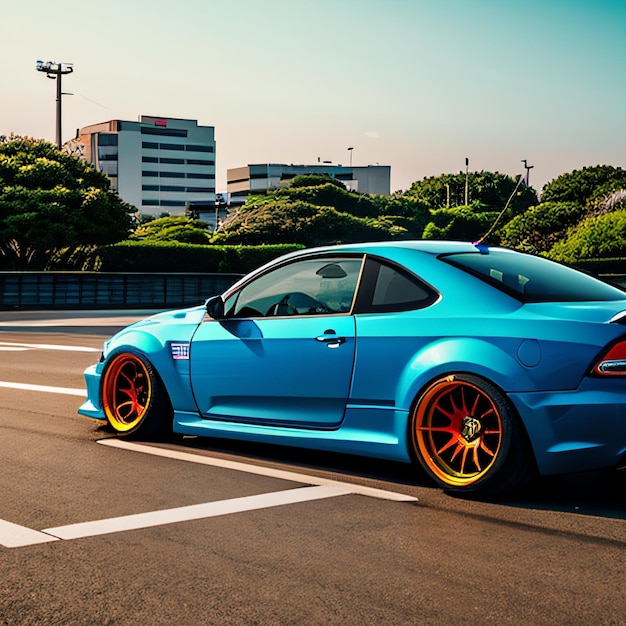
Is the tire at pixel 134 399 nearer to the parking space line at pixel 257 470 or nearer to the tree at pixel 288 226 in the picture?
the parking space line at pixel 257 470

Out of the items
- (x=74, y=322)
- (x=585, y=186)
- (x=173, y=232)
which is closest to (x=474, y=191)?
(x=585, y=186)

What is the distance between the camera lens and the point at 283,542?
4.84 metres

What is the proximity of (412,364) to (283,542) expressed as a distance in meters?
1.45

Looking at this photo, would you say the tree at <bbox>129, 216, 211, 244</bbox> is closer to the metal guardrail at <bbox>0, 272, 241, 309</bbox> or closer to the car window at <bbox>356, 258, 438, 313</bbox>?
the metal guardrail at <bbox>0, 272, 241, 309</bbox>

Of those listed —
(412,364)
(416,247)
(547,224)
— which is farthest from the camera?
(547,224)

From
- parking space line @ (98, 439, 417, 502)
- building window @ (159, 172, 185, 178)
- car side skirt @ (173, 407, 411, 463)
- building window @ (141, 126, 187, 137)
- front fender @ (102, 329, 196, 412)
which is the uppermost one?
building window @ (141, 126, 187, 137)

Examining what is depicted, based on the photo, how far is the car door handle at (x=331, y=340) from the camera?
244 inches

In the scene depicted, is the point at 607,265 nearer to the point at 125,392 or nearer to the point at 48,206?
the point at 48,206

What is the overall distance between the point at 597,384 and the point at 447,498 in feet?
3.51

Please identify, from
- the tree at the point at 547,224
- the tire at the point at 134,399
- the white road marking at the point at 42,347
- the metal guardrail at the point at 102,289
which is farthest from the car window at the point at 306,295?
the tree at the point at 547,224

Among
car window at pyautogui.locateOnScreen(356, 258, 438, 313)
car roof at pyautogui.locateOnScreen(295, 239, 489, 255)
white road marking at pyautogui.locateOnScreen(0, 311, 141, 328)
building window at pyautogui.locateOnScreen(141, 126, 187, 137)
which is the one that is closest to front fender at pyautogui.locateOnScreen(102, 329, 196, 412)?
car roof at pyautogui.locateOnScreen(295, 239, 489, 255)

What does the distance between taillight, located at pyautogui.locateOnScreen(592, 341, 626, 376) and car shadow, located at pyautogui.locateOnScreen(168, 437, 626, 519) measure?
74cm

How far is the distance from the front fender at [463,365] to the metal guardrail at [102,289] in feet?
87.8

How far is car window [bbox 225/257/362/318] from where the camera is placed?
6566 mm
